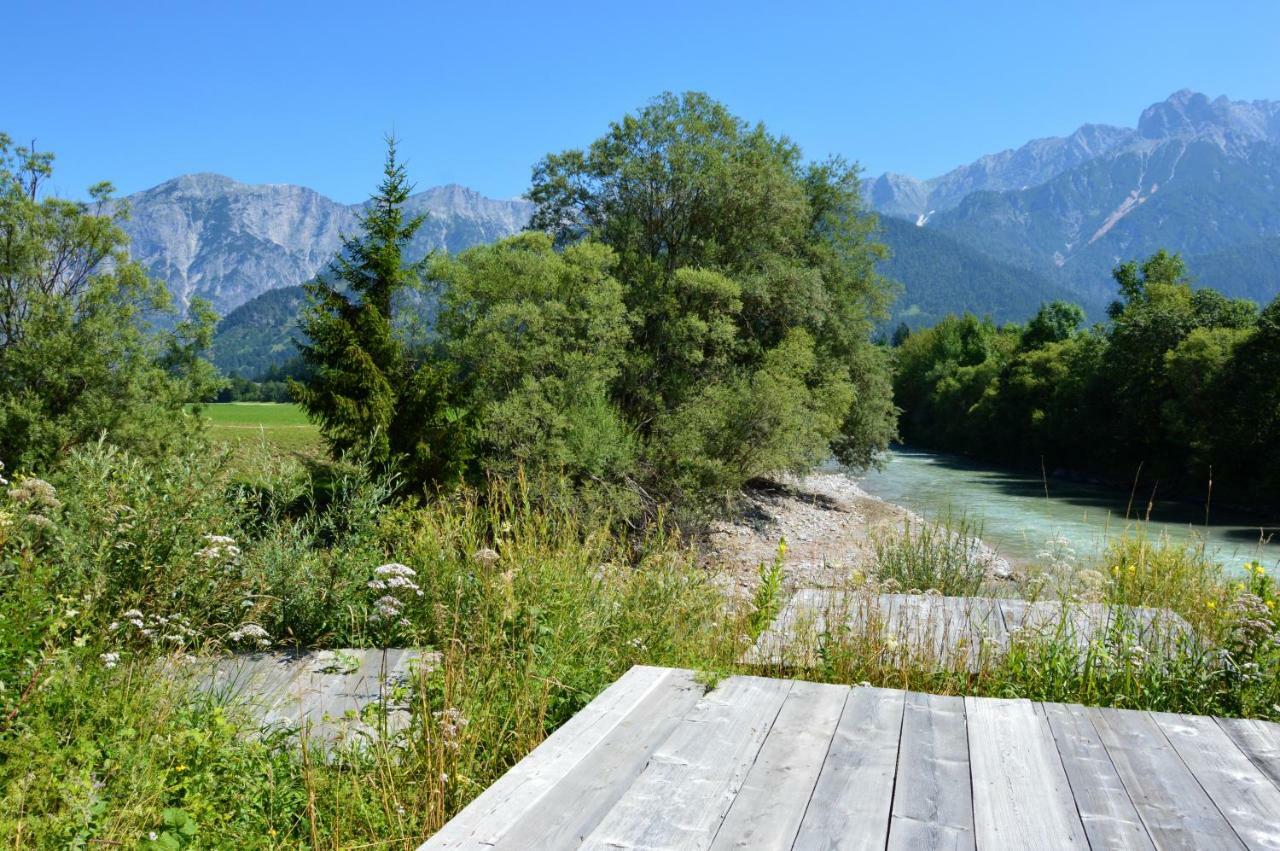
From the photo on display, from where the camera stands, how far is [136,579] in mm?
4660

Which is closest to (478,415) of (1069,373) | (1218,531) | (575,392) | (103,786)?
(575,392)

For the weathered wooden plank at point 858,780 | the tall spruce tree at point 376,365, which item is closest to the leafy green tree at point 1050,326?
the tall spruce tree at point 376,365

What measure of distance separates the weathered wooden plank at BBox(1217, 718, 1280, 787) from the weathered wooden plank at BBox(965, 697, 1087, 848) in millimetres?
550

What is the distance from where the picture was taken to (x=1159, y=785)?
7.32 feet

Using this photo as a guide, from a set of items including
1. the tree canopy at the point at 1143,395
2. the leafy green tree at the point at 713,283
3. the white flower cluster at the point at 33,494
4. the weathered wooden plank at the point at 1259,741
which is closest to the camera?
the weathered wooden plank at the point at 1259,741

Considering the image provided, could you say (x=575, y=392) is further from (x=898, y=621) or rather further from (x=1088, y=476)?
(x=1088, y=476)

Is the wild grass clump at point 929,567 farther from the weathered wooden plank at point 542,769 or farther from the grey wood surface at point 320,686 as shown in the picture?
the weathered wooden plank at point 542,769

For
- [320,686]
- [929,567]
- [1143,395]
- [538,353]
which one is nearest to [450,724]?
[320,686]

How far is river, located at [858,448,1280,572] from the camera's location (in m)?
19.0

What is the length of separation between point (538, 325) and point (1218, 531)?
18659 millimetres

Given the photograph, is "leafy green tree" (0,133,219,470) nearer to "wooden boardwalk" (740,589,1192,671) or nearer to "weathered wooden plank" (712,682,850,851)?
"wooden boardwalk" (740,589,1192,671)

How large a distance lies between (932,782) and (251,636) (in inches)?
155

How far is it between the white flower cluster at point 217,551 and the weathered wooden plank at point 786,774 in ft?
10.7

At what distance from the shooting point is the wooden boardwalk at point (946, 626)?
4.24 metres
